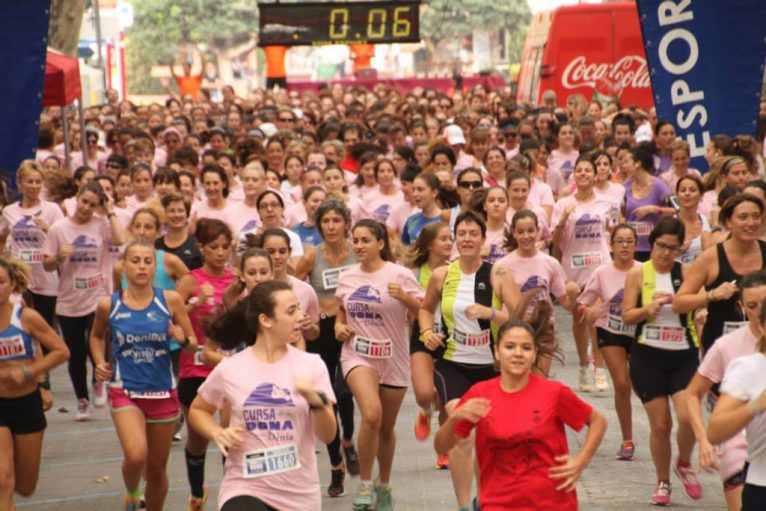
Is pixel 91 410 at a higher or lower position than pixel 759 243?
lower

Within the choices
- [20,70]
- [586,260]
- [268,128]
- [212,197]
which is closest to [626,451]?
[586,260]

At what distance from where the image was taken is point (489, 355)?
29.9 ft

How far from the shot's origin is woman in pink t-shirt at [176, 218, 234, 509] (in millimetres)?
9008

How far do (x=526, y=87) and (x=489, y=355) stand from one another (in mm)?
23759

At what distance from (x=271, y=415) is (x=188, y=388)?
2.62 meters

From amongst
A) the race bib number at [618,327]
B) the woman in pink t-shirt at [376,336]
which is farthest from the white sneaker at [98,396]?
the race bib number at [618,327]

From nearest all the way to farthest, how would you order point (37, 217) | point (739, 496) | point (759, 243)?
1. point (739, 496)
2. point (759, 243)
3. point (37, 217)

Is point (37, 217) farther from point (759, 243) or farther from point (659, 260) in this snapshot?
point (759, 243)

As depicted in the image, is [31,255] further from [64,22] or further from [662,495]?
[64,22]

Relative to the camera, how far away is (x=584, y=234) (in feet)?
44.2

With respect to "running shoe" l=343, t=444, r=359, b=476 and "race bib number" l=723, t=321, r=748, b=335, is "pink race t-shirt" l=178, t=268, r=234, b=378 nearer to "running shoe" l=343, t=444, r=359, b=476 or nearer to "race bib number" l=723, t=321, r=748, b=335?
"running shoe" l=343, t=444, r=359, b=476

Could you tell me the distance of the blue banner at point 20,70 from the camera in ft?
37.1

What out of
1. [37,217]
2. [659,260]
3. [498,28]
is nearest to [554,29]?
[37,217]

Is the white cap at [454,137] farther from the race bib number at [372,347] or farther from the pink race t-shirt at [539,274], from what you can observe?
the race bib number at [372,347]
